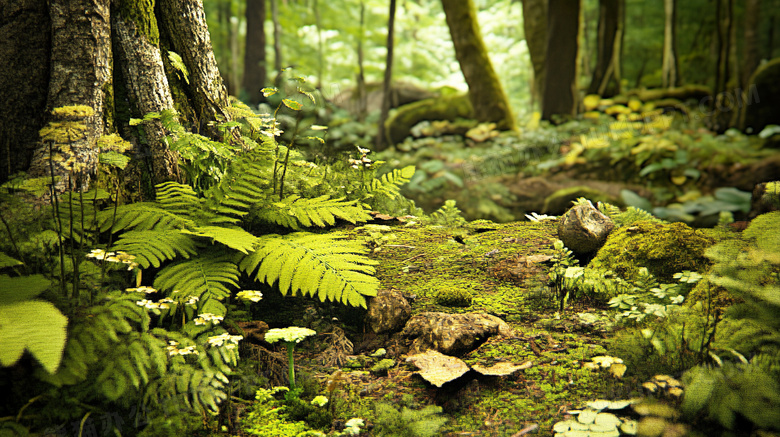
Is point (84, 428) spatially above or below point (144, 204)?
below

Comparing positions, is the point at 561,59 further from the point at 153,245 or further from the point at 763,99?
the point at 153,245

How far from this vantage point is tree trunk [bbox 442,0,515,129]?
35.1 feet

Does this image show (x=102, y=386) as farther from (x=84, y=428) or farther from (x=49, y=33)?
(x=49, y=33)

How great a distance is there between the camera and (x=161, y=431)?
1853mm

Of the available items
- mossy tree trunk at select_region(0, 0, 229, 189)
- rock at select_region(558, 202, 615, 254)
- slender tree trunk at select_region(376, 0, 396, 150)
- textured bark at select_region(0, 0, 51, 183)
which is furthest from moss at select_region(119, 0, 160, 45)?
slender tree trunk at select_region(376, 0, 396, 150)

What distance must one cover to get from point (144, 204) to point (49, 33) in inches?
52.8

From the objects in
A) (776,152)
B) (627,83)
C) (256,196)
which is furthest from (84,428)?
(627,83)

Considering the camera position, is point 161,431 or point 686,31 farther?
point 686,31

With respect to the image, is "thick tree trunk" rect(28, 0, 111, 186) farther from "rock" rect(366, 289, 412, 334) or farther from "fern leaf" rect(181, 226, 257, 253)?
"rock" rect(366, 289, 412, 334)

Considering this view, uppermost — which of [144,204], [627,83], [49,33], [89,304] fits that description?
[627,83]

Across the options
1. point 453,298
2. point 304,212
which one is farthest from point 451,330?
point 304,212

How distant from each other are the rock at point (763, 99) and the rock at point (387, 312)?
10438 mm

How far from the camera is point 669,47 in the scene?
48.0 feet

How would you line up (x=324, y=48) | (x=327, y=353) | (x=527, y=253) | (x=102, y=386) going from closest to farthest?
(x=102, y=386), (x=327, y=353), (x=527, y=253), (x=324, y=48)
